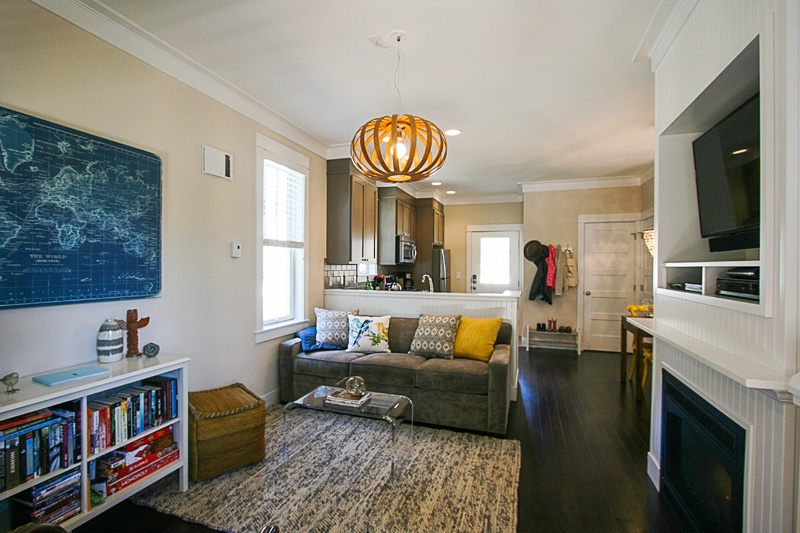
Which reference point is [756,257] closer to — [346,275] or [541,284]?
[346,275]

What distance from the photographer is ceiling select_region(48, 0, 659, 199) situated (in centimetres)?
209

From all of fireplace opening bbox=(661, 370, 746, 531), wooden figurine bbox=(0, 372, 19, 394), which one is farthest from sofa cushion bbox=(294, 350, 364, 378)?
fireplace opening bbox=(661, 370, 746, 531)

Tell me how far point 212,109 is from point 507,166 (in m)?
3.75

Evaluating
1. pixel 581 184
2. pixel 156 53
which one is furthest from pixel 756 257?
pixel 581 184

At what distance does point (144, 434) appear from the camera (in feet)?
6.82

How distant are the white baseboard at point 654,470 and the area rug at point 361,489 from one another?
797 mm

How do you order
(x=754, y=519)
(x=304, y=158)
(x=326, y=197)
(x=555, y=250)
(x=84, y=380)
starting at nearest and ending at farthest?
(x=754, y=519)
(x=84, y=380)
(x=304, y=158)
(x=326, y=197)
(x=555, y=250)

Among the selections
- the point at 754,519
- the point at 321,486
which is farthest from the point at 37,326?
the point at 754,519

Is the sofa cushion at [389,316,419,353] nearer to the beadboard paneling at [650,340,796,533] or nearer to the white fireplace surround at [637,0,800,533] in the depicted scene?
the white fireplace surround at [637,0,800,533]

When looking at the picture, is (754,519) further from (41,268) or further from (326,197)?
(326,197)

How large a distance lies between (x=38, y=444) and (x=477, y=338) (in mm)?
2871

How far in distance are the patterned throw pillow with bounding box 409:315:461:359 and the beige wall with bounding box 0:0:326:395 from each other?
4.62ft

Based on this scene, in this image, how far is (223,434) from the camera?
2381 mm

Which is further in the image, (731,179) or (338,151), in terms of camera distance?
(338,151)
